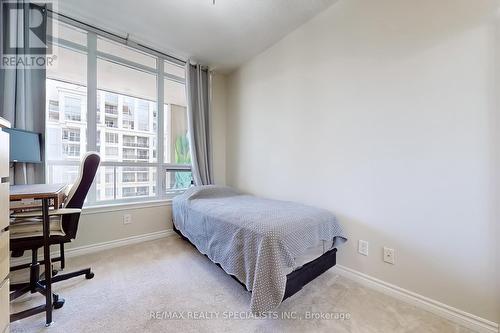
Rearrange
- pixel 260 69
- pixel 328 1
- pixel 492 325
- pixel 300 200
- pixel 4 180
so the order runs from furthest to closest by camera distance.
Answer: pixel 260 69 → pixel 300 200 → pixel 328 1 → pixel 492 325 → pixel 4 180

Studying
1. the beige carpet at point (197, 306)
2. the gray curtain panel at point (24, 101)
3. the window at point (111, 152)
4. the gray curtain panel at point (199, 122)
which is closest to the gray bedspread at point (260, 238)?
the beige carpet at point (197, 306)

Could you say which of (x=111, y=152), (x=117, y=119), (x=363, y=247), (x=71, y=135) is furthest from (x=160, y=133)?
(x=363, y=247)

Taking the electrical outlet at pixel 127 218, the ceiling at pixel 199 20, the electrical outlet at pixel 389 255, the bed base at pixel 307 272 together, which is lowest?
the bed base at pixel 307 272

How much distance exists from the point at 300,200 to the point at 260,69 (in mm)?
1951

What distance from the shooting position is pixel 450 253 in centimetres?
138

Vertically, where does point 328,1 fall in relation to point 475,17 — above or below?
above

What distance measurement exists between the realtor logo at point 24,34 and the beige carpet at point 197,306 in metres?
2.05

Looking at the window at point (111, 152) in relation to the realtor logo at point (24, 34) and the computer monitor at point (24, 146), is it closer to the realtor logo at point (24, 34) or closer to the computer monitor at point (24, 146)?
the computer monitor at point (24, 146)

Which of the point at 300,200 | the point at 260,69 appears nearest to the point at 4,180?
the point at 300,200

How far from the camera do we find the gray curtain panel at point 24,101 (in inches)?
72.4

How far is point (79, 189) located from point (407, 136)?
101 inches

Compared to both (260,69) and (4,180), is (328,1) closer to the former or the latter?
(260,69)

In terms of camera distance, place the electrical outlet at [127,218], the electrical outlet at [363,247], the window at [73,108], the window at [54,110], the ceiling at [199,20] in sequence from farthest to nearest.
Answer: the electrical outlet at [127,218] < the window at [73,108] < the window at [54,110] < the ceiling at [199,20] < the electrical outlet at [363,247]

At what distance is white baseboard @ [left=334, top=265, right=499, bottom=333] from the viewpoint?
1263 mm
